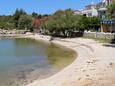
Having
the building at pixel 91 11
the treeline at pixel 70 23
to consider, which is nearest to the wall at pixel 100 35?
the treeline at pixel 70 23

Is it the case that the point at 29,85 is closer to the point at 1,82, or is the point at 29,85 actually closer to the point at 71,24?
the point at 1,82

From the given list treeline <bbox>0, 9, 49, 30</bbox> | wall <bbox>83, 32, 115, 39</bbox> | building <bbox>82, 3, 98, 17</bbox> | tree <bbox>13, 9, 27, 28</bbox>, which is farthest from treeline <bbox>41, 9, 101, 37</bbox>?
tree <bbox>13, 9, 27, 28</bbox>

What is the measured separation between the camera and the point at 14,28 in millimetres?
153875

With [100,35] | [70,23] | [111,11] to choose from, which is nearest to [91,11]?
[70,23]

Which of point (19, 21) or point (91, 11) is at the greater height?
point (91, 11)

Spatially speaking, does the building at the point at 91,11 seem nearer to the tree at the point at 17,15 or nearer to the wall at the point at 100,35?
the wall at the point at 100,35

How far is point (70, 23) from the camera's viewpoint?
3152 inches

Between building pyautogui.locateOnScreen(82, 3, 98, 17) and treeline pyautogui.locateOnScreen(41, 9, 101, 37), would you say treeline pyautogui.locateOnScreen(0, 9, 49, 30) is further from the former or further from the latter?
treeline pyautogui.locateOnScreen(41, 9, 101, 37)

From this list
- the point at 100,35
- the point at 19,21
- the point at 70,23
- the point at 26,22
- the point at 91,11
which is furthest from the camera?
the point at 19,21

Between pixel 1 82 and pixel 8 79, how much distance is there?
112 centimetres

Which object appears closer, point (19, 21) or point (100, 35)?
point (100, 35)

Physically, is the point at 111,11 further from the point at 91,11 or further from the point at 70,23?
the point at 91,11

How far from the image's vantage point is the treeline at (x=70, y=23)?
80.2m

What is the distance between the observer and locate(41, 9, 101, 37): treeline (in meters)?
80.2
